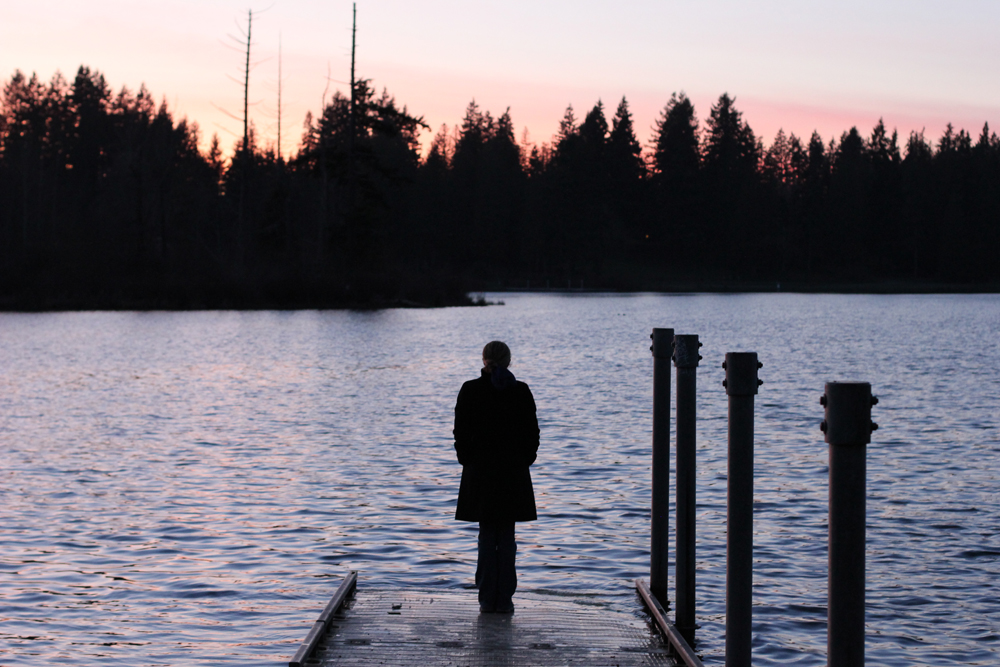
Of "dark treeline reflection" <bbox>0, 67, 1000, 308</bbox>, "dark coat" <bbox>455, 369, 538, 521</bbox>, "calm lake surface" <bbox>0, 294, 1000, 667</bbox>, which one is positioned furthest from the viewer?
"dark treeline reflection" <bbox>0, 67, 1000, 308</bbox>

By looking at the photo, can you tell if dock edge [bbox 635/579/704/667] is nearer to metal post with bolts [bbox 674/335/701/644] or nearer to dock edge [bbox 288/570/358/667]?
metal post with bolts [bbox 674/335/701/644]

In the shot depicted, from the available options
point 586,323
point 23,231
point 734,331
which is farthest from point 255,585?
point 23,231

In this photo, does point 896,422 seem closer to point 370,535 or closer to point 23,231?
point 370,535

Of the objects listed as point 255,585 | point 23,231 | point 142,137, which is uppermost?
point 142,137

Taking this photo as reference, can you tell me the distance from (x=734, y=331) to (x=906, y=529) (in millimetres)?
40678

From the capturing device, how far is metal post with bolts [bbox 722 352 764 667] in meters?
5.74

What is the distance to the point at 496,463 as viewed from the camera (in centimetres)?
734

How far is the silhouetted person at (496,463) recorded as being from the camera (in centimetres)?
727

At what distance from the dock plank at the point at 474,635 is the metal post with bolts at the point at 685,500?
14.0 inches

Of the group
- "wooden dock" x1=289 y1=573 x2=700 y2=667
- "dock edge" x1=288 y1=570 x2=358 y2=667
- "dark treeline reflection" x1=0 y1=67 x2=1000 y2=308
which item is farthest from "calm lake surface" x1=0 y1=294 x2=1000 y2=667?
"dark treeline reflection" x1=0 y1=67 x2=1000 y2=308

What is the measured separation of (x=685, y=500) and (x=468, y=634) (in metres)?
1.74

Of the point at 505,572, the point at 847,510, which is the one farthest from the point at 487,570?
the point at 847,510

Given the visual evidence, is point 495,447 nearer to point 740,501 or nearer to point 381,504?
point 740,501

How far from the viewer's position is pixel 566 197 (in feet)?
429
